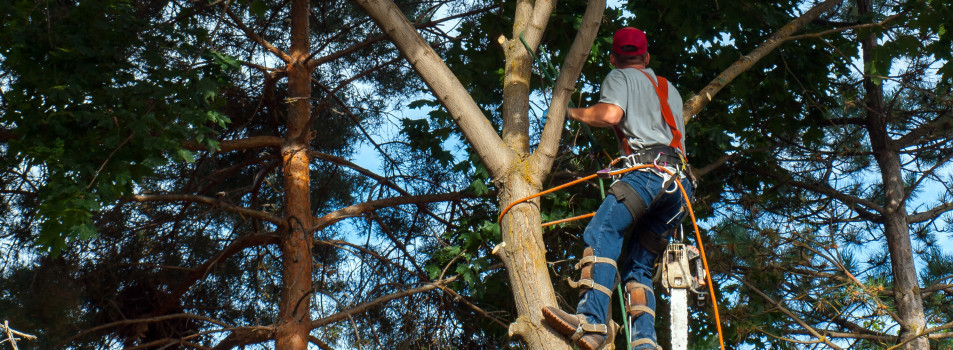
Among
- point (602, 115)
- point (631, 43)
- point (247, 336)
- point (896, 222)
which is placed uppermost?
point (896, 222)

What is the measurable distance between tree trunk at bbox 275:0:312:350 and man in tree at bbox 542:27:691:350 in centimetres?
354

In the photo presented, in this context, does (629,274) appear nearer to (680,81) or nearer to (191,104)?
(191,104)

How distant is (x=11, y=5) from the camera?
605 centimetres

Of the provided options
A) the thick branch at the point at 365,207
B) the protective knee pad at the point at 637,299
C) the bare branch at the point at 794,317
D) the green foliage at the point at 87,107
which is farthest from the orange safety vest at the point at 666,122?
the thick branch at the point at 365,207

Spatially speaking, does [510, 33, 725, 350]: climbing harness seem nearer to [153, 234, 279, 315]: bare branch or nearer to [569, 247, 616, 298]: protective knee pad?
[569, 247, 616, 298]: protective knee pad

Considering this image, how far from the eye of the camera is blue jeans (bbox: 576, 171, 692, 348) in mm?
4430

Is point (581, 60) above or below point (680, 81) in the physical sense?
below

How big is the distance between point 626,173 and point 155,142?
291 cm

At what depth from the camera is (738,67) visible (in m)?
5.70

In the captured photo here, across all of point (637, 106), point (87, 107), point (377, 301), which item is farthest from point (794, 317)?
point (87, 107)

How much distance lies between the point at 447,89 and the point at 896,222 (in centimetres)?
570

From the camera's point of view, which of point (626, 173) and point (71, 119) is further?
point (71, 119)

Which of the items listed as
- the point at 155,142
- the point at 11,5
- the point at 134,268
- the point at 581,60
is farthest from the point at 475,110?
the point at 134,268

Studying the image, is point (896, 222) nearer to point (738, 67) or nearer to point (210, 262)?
point (738, 67)
